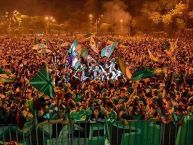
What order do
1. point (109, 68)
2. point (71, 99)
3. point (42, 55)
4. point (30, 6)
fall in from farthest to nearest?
point (30, 6)
point (42, 55)
point (109, 68)
point (71, 99)

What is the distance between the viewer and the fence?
610cm

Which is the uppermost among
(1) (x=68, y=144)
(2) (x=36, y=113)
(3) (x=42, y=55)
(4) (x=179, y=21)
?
(4) (x=179, y=21)

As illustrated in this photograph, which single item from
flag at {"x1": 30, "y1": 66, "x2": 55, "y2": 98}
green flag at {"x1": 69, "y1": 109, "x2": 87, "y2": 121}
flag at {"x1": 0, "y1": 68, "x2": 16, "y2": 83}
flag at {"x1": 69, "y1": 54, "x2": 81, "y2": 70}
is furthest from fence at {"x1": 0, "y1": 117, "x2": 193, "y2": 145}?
flag at {"x1": 69, "y1": 54, "x2": 81, "y2": 70}

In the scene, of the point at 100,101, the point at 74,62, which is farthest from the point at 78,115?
the point at 74,62

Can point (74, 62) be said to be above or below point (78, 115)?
above

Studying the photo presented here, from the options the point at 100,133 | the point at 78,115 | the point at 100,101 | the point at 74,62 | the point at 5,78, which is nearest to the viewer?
the point at 78,115

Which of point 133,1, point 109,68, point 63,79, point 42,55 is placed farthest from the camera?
point 133,1

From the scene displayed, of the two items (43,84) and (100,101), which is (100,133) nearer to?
(100,101)

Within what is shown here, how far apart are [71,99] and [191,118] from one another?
198cm

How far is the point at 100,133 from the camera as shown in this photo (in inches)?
252

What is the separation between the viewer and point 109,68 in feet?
32.3

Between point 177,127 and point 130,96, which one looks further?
point 130,96

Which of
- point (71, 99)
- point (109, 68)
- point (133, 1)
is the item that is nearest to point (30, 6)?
point (133, 1)

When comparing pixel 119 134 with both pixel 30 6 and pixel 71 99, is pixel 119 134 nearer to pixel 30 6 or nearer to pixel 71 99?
pixel 71 99
